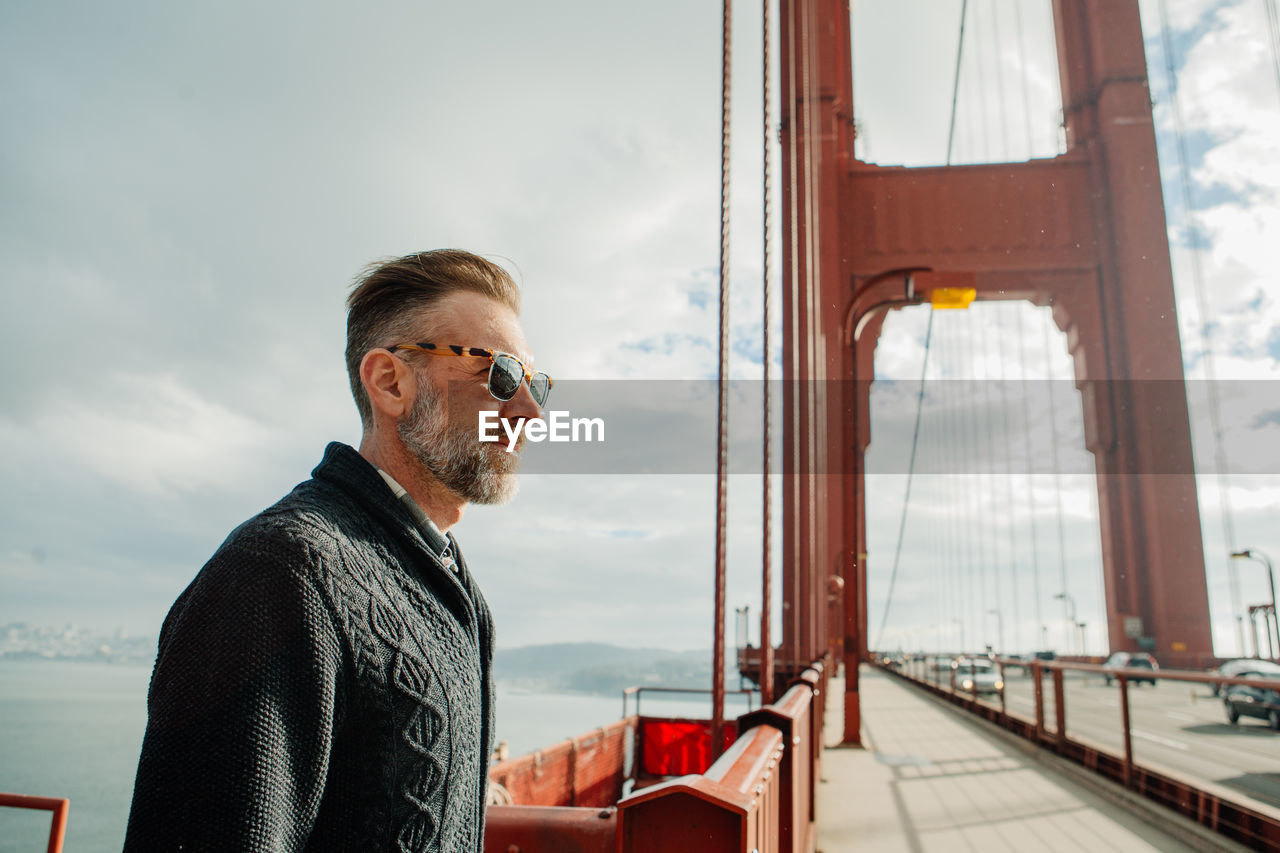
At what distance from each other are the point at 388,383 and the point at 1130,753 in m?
5.15

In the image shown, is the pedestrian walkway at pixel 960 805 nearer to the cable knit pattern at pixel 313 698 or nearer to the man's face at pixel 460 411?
the man's face at pixel 460 411

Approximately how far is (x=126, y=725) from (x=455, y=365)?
181 metres

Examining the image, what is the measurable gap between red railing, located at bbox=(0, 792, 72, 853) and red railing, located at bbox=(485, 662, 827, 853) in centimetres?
301

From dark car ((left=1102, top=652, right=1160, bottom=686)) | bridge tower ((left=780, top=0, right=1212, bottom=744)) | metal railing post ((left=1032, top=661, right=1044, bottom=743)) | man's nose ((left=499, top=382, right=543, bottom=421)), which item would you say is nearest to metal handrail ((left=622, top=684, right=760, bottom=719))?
bridge tower ((left=780, top=0, right=1212, bottom=744))

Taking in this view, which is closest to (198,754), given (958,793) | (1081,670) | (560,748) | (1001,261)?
(958,793)

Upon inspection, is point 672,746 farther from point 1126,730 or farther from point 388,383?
point 388,383

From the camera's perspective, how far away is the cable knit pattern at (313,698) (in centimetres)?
66

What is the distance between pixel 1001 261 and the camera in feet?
50.9

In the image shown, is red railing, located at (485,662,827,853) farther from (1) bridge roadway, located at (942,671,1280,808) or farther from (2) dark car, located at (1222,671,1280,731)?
(2) dark car, located at (1222,671,1280,731)

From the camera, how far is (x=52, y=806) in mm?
3654

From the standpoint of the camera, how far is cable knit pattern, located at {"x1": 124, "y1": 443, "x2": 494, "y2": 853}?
0.66 meters

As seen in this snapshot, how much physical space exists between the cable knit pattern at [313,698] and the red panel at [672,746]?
10642 mm

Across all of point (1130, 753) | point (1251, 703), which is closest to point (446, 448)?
point (1130, 753)

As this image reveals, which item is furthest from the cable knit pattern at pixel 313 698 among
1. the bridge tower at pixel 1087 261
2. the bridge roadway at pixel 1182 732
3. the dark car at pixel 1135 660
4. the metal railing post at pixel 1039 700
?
the dark car at pixel 1135 660
